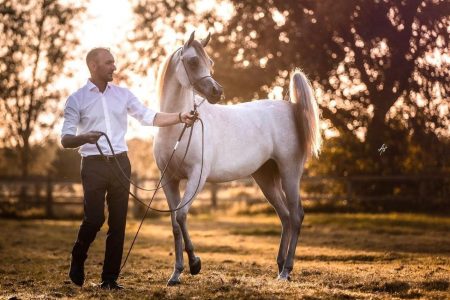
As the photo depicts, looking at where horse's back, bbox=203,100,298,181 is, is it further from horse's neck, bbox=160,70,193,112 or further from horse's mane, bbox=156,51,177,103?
horse's mane, bbox=156,51,177,103

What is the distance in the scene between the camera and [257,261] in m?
10.5

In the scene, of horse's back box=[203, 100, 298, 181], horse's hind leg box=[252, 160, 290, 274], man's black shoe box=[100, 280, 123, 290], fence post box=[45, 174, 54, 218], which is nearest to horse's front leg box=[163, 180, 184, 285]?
horse's back box=[203, 100, 298, 181]

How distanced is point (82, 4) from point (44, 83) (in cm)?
377

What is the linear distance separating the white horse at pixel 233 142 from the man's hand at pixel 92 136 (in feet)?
4.13

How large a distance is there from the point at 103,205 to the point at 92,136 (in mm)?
766

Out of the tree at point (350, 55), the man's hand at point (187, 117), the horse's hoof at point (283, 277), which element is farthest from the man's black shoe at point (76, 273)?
the tree at point (350, 55)

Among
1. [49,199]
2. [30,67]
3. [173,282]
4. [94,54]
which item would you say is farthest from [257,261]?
[30,67]

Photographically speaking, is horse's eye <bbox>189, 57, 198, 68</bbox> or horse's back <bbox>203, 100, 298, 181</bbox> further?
horse's back <bbox>203, 100, 298, 181</bbox>

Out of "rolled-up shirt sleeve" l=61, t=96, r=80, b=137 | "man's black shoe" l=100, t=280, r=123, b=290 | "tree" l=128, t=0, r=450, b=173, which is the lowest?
"man's black shoe" l=100, t=280, r=123, b=290

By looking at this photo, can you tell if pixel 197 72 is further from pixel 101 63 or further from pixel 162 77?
pixel 101 63

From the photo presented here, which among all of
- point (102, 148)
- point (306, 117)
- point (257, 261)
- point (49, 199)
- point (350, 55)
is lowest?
point (257, 261)

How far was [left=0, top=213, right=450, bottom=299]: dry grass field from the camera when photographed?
6.40 meters

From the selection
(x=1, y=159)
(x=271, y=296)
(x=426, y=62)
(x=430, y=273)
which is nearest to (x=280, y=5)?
(x=426, y=62)

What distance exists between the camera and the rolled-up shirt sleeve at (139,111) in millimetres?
6676
